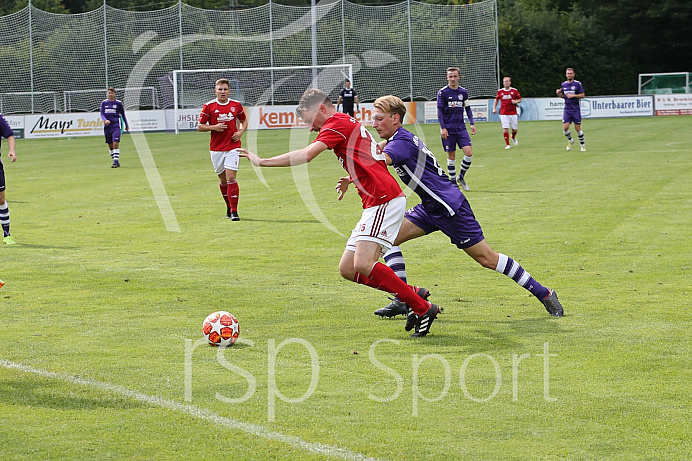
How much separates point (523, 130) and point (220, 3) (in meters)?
29.3

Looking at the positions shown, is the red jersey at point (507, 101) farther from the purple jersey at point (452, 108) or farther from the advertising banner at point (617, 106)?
the advertising banner at point (617, 106)

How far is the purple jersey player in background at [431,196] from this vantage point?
25.0ft

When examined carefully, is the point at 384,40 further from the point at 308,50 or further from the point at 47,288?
the point at 47,288

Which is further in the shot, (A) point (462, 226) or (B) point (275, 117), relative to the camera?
(B) point (275, 117)

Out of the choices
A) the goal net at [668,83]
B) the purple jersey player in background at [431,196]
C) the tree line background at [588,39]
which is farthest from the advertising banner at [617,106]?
the purple jersey player in background at [431,196]

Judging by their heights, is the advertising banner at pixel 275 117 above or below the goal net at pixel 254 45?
below

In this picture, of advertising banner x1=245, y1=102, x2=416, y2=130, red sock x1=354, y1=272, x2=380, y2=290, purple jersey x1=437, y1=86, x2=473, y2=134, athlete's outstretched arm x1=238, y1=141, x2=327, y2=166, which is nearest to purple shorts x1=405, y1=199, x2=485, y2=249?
red sock x1=354, y1=272, x2=380, y2=290

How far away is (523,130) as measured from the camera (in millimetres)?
38906

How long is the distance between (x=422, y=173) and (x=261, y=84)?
39678mm

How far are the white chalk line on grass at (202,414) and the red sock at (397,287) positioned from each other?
7.59 feet

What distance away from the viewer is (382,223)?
7344mm

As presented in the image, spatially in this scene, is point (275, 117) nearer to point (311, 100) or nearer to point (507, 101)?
point (507, 101)

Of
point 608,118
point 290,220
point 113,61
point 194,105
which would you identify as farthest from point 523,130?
point 290,220

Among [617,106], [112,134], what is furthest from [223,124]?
[617,106]
